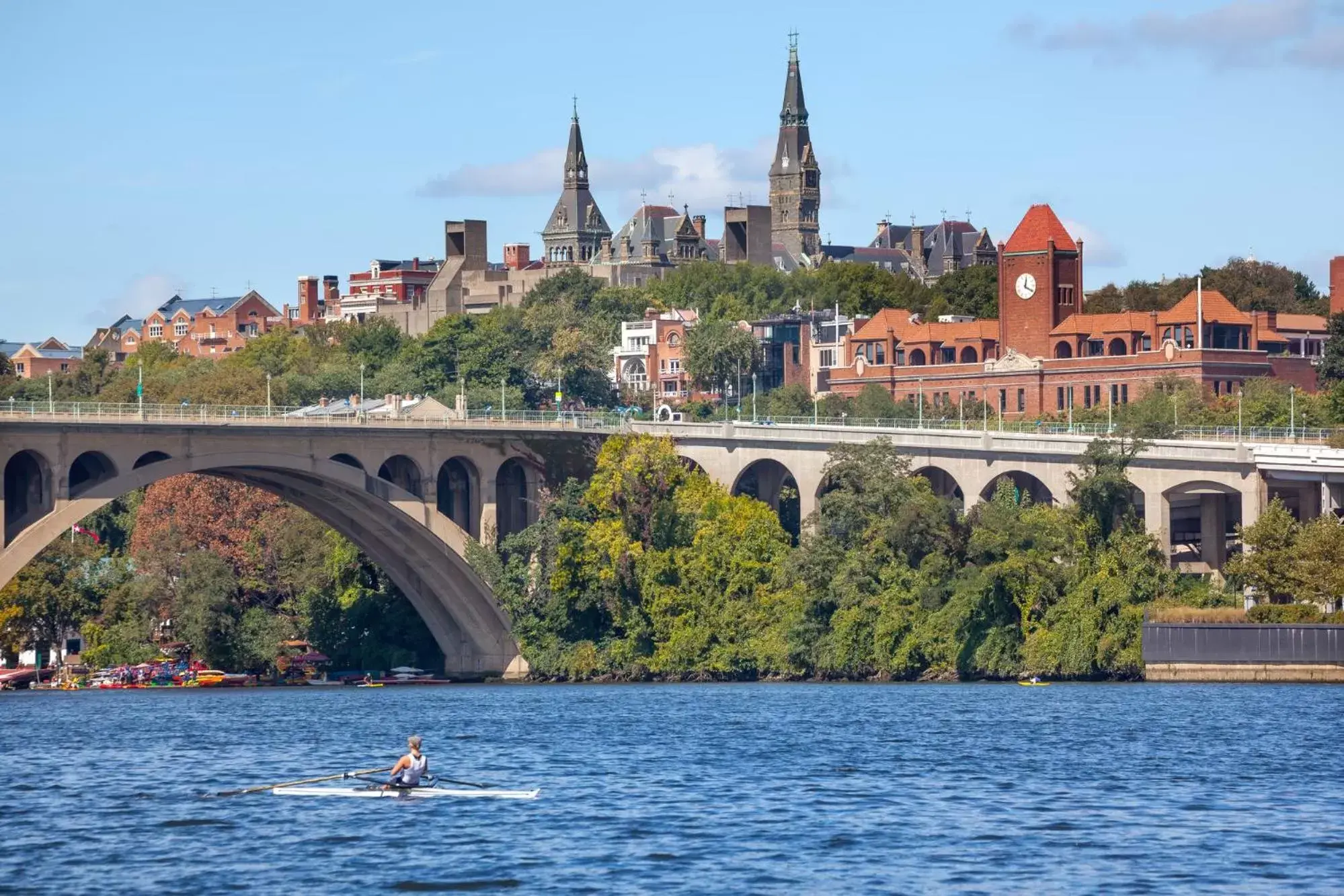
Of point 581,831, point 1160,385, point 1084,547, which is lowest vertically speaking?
point 581,831

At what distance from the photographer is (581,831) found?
180 feet

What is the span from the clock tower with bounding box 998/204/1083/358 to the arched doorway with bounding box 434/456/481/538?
50087mm

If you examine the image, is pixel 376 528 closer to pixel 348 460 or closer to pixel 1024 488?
pixel 348 460

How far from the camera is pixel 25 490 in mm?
105062

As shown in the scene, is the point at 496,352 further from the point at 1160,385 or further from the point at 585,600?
the point at 585,600

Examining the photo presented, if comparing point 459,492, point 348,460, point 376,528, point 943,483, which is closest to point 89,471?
point 348,460

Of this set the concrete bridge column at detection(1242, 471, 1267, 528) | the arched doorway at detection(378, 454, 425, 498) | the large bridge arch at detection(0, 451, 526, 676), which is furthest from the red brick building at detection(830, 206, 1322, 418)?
the arched doorway at detection(378, 454, 425, 498)

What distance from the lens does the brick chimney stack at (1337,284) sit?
161m

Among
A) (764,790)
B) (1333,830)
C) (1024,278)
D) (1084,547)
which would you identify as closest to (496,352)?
(1024,278)

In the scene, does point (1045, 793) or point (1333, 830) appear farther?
point (1045, 793)

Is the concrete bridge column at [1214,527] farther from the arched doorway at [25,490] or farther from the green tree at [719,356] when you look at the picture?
the green tree at [719,356]

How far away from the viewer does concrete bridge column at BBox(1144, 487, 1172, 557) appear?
106 meters

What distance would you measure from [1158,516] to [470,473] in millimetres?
32920

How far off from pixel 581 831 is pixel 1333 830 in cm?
1605
